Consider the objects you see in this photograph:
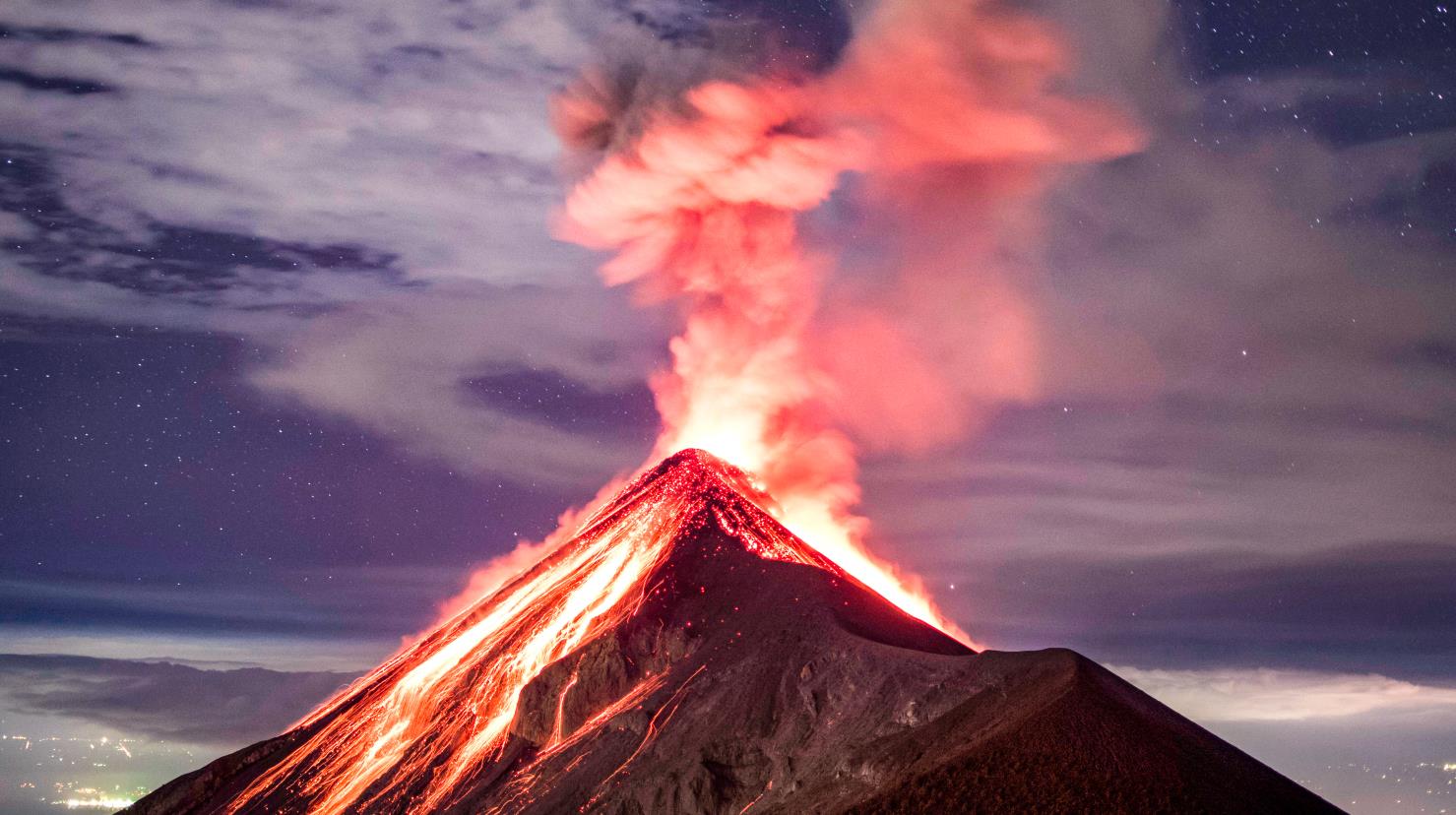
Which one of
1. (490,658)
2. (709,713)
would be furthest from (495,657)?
(709,713)

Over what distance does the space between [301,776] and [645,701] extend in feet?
133

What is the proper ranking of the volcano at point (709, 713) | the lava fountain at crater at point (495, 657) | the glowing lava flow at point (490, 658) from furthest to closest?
the glowing lava flow at point (490, 658), the lava fountain at crater at point (495, 657), the volcano at point (709, 713)

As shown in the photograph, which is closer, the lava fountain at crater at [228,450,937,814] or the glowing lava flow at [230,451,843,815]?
the lava fountain at crater at [228,450,937,814]

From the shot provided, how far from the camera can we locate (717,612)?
118812mm

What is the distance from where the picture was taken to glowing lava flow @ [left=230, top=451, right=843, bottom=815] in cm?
11738

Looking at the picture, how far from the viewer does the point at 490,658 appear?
421 feet

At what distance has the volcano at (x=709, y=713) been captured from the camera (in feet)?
266

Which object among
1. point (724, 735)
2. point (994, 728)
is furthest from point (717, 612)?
point (994, 728)

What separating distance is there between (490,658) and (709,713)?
33.4 m

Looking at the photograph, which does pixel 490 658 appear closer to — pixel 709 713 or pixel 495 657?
pixel 495 657

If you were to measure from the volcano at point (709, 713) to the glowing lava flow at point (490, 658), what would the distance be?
28cm

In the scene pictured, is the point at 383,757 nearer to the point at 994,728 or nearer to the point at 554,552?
the point at 554,552

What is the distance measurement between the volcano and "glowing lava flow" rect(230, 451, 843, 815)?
28cm

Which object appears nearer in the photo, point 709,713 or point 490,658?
point 709,713
